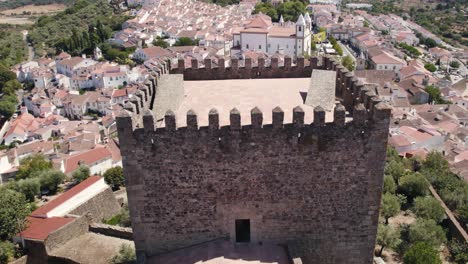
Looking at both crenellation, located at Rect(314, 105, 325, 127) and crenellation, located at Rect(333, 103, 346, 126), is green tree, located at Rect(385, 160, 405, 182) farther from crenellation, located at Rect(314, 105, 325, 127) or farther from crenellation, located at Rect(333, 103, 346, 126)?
crenellation, located at Rect(314, 105, 325, 127)

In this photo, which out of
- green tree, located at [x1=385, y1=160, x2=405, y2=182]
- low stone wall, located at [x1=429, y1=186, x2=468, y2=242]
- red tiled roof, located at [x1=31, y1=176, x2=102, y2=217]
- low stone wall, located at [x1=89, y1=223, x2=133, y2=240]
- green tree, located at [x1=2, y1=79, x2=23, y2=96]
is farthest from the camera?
green tree, located at [x1=2, y1=79, x2=23, y2=96]

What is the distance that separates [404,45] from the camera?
416 feet

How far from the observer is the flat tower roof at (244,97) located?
12.0 m

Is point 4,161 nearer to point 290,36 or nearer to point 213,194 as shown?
point 213,194

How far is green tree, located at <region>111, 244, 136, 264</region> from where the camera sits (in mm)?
21089

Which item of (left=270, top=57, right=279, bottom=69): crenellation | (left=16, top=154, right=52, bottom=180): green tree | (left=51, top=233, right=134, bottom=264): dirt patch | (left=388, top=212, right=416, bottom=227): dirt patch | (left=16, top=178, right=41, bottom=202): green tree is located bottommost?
(left=16, top=154, right=52, bottom=180): green tree

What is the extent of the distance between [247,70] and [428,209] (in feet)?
57.7

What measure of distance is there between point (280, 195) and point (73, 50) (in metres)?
117

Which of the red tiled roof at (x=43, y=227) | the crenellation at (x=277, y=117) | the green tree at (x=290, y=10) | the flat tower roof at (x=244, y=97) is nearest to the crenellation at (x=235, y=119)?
the flat tower roof at (x=244, y=97)

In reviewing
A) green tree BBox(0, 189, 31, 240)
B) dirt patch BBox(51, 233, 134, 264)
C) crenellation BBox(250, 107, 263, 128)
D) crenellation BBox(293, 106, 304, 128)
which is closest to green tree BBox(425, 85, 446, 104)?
dirt patch BBox(51, 233, 134, 264)

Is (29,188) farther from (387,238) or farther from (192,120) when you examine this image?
(192,120)

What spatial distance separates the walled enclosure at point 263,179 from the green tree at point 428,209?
55.8 feet

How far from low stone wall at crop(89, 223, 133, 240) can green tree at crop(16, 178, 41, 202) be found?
12.9 m

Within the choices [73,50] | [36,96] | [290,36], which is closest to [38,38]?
[73,50]
